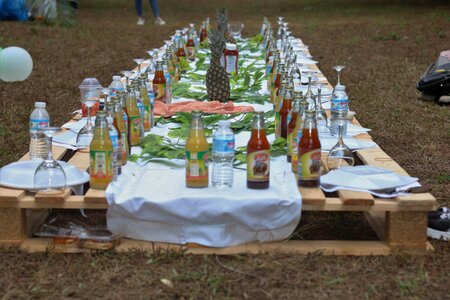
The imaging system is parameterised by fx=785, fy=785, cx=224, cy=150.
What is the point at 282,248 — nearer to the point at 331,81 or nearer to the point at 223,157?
the point at 223,157

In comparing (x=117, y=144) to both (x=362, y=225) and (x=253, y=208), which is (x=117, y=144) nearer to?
(x=253, y=208)

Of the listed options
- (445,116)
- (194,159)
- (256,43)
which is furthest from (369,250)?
(256,43)

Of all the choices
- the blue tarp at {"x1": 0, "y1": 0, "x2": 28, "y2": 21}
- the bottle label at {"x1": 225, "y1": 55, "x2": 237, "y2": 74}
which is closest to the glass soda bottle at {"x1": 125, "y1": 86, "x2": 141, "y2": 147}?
the bottle label at {"x1": 225, "y1": 55, "x2": 237, "y2": 74}

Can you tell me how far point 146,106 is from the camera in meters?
4.50

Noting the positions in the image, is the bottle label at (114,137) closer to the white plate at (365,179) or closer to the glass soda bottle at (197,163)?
the glass soda bottle at (197,163)

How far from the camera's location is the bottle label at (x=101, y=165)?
3.39 m

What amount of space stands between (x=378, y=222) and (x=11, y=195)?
162 centimetres

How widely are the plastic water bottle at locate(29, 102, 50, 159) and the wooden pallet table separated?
2.14 ft

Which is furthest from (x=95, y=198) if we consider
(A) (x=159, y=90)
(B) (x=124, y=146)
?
(A) (x=159, y=90)

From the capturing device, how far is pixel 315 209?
330 cm

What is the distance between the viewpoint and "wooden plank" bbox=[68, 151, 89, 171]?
12.6 feet

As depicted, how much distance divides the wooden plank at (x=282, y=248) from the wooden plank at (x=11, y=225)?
0.43 m

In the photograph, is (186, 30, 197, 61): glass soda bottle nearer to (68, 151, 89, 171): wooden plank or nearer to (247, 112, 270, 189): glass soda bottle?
(68, 151, 89, 171): wooden plank

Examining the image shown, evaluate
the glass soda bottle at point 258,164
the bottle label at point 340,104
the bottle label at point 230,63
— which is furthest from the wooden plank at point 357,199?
the bottle label at point 230,63
